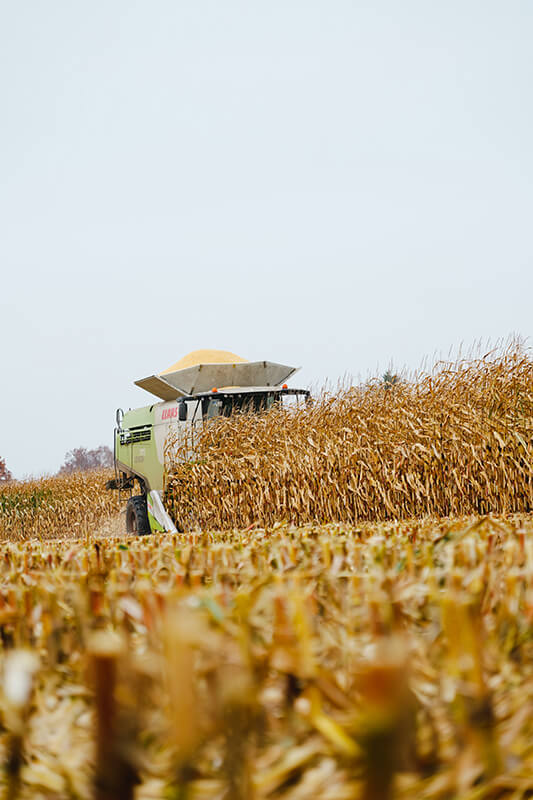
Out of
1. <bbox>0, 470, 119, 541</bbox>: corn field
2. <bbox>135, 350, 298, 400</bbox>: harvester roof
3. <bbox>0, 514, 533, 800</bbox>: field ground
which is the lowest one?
<bbox>0, 514, 533, 800</bbox>: field ground

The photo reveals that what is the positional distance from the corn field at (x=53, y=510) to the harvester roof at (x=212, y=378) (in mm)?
9769

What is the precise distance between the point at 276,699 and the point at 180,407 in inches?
349

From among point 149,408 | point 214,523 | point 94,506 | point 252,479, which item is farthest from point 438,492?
point 94,506

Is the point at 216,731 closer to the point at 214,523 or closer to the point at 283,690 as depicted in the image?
the point at 283,690

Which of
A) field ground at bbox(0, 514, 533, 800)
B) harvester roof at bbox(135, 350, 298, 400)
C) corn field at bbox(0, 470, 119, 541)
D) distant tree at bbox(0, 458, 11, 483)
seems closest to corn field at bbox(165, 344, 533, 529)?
harvester roof at bbox(135, 350, 298, 400)

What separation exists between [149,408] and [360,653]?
11158mm

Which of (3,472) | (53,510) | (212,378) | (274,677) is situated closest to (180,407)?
(212,378)

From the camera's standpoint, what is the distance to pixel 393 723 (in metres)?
0.46

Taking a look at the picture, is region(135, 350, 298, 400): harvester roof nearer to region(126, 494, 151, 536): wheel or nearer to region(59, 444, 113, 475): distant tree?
region(126, 494, 151, 536): wheel

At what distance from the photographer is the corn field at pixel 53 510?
1984 cm

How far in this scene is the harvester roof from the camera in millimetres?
10812

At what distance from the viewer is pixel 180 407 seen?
9430mm

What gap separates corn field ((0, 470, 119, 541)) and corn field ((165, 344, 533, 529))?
12126 millimetres

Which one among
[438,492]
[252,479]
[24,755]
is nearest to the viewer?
[24,755]
